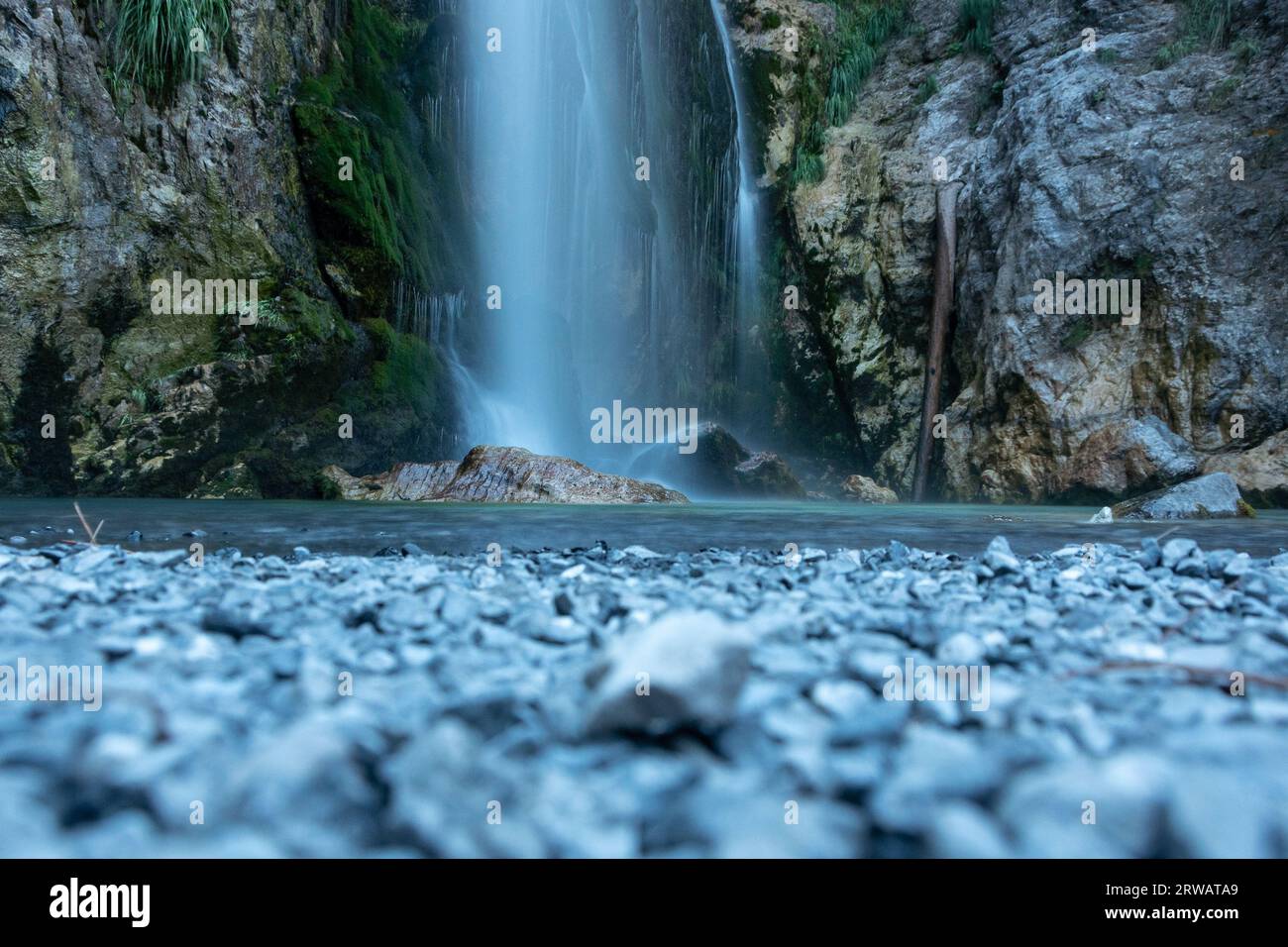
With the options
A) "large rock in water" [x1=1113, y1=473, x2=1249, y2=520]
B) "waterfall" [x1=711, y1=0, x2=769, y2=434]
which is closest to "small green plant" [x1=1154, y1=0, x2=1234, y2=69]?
"waterfall" [x1=711, y1=0, x2=769, y2=434]

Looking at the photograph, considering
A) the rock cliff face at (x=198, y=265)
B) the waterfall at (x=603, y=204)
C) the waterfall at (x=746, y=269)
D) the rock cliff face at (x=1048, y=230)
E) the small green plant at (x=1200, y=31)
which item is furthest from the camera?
the waterfall at (x=746, y=269)

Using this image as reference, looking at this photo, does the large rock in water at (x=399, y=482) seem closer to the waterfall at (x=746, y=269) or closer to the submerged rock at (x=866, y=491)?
the submerged rock at (x=866, y=491)

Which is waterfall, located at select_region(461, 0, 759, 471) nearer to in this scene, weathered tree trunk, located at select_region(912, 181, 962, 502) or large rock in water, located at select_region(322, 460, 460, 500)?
weathered tree trunk, located at select_region(912, 181, 962, 502)

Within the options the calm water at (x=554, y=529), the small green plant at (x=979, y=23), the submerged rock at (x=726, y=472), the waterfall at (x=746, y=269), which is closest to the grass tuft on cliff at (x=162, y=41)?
the calm water at (x=554, y=529)

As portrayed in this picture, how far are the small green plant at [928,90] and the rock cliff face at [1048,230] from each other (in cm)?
4

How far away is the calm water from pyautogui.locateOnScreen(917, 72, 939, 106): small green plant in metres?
10.3

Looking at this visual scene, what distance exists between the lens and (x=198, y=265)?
8984 mm

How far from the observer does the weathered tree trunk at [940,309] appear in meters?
12.3

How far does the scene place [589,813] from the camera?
2.93 feet

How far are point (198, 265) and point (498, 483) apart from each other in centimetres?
483

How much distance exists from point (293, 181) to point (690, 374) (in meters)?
8.49

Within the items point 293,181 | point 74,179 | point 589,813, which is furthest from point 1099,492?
point 74,179

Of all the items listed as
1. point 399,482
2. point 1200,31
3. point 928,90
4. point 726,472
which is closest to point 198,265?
point 399,482
